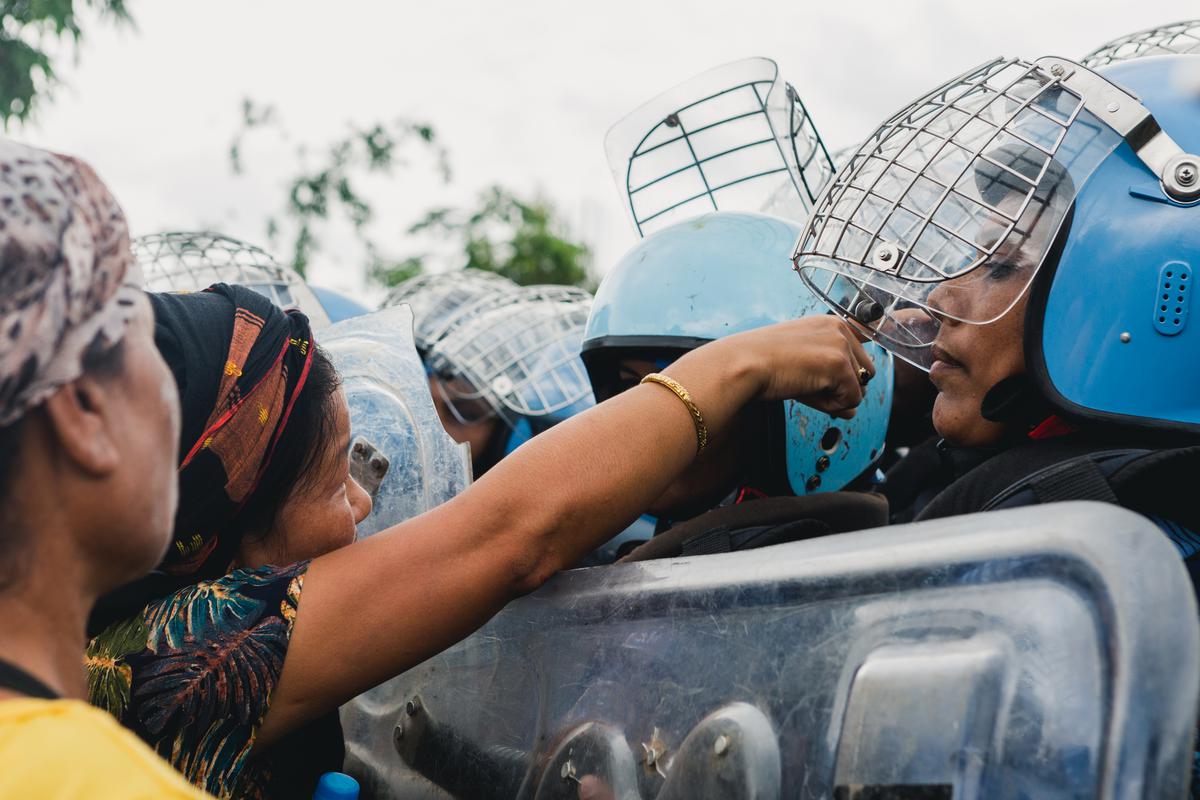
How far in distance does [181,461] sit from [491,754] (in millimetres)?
728

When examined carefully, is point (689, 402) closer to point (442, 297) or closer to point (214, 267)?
point (214, 267)

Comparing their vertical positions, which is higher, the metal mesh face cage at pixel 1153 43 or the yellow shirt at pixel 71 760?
the metal mesh face cage at pixel 1153 43

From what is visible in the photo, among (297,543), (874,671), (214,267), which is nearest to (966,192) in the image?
(874,671)

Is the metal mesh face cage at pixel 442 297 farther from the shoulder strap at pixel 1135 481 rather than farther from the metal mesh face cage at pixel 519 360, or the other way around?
the shoulder strap at pixel 1135 481

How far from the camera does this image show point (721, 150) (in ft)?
10.5

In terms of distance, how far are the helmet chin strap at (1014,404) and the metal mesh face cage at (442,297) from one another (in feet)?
7.94

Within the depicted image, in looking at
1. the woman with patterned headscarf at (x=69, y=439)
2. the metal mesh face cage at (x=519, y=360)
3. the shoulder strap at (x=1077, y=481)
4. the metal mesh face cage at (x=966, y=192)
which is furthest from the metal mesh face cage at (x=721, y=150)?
the woman with patterned headscarf at (x=69, y=439)

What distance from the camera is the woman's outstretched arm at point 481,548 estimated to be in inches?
69.5

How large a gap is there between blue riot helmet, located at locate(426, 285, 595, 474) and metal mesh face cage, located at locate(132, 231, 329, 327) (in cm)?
52

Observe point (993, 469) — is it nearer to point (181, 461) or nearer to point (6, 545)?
point (181, 461)

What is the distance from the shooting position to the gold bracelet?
1.96 meters

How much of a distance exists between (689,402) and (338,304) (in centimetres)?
319

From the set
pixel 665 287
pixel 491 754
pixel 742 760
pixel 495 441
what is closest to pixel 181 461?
pixel 491 754

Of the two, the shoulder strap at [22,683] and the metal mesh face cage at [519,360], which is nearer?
the shoulder strap at [22,683]
